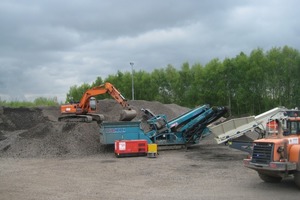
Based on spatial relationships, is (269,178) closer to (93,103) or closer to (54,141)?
(54,141)

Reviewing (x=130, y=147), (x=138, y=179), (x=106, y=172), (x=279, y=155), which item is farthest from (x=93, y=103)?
(x=279, y=155)

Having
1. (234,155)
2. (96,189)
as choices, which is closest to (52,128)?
(234,155)

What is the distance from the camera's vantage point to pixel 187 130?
22953mm

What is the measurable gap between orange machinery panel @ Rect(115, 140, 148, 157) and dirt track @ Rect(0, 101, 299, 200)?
56 centimetres

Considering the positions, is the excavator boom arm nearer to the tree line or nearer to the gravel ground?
the gravel ground

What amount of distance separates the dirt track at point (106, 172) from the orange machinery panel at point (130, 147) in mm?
564

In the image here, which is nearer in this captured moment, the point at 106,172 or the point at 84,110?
the point at 106,172

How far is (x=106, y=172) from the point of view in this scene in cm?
1552

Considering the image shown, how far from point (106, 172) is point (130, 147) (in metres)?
4.89

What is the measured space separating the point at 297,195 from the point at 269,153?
1336 mm

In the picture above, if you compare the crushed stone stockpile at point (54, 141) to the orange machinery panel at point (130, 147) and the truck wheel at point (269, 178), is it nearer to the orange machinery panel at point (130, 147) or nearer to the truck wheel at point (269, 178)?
the orange machinery panel at point (130, 147)

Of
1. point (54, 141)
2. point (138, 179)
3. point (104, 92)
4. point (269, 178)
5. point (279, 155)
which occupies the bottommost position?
point (138, 179)

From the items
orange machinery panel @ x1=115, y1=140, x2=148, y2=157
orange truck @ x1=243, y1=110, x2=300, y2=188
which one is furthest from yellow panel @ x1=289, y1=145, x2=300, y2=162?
orange machinery panel @ x1=115, y1=140, x2=148, y2=157

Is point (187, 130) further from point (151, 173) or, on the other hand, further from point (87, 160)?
point (151, 173)
